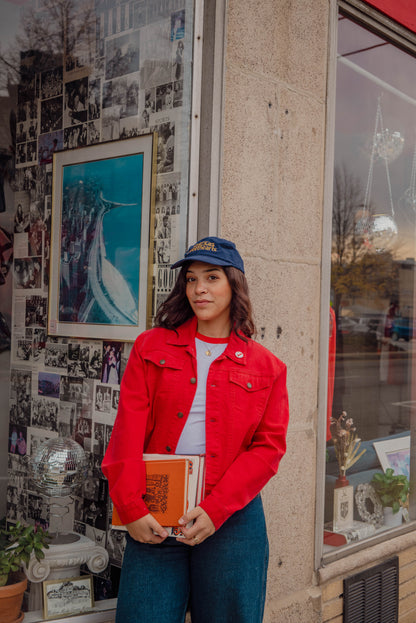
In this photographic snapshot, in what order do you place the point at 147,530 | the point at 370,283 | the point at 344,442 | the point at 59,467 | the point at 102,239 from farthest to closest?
the point at 370,283 < the point at 344,442 < the point at 102,239 < the point at 59,467 < the point at 147,530

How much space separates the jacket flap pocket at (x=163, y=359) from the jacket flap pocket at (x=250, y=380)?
0.64 feet

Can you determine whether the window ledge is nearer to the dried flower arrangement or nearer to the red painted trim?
the dried flower arrangement

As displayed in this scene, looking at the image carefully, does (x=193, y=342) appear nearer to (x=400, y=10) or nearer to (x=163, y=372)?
(x=163, y=372)

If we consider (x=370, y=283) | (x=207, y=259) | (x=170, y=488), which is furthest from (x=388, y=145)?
(x=170, y=488)

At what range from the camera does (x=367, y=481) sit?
446 centimetres

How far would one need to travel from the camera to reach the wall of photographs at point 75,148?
333 centimetres

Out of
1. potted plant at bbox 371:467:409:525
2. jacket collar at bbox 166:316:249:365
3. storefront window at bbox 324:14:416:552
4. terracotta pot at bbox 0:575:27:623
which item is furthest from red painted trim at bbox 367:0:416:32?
terracotta pot at bbox 0:575:27:623

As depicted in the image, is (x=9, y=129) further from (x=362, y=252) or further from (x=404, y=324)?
(x=404, y=324)

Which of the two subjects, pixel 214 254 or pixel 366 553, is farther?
pixel 366 553

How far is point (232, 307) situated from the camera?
102 inches

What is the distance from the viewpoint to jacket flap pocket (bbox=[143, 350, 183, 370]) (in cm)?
246

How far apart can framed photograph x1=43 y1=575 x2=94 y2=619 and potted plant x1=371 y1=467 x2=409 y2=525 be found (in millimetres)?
2072

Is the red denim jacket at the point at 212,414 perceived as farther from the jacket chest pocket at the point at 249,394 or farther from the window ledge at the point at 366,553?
the window ledge at the point at 366,553

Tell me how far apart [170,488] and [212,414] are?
288 millimetres
